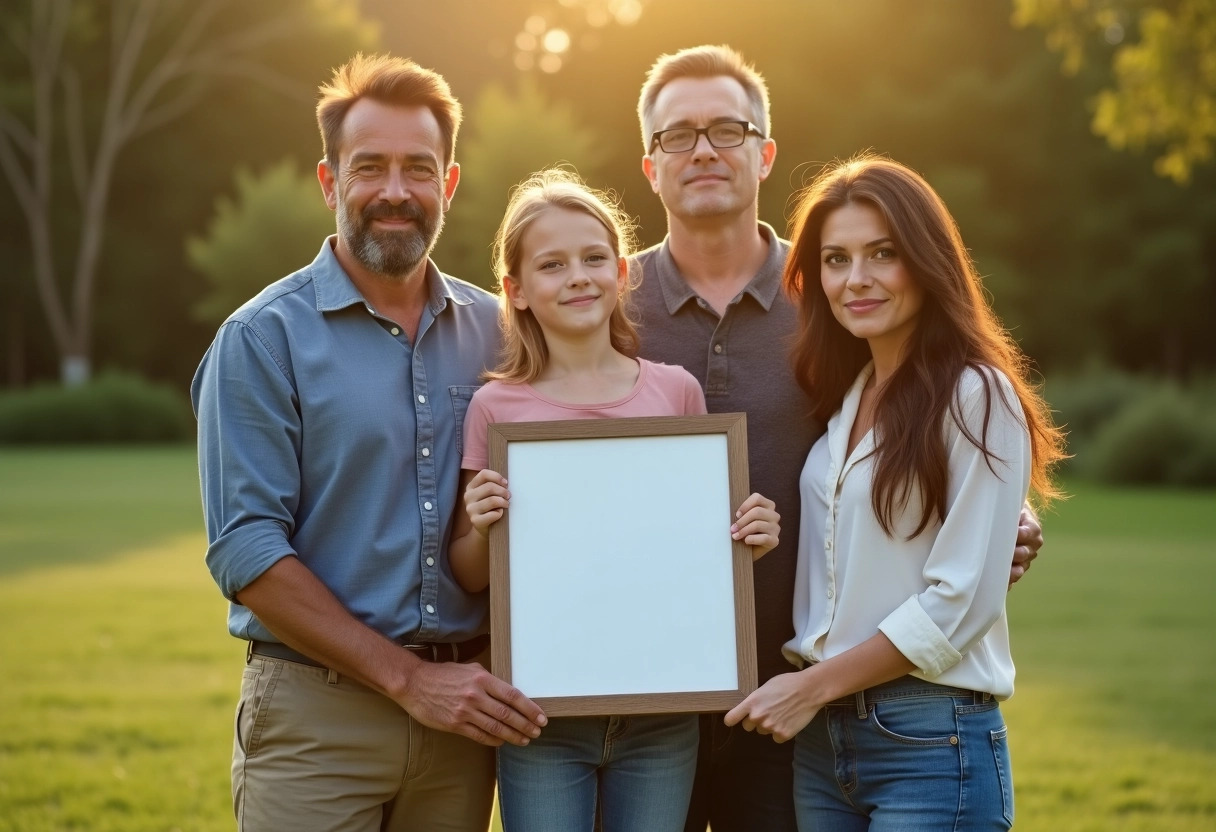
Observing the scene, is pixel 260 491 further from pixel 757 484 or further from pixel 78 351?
pixel 78 351

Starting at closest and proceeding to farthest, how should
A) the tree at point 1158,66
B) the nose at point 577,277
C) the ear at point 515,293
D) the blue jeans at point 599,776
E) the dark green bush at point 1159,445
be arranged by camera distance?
the blue jeans at point 599,776 < the nose at point 577,277 < the ear at point 515,293 < the tree at point 1158,66 < the dark green bush at point 1159,445

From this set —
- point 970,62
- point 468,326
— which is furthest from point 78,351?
point 468,326

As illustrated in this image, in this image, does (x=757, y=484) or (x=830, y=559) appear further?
(x=757, y=484)

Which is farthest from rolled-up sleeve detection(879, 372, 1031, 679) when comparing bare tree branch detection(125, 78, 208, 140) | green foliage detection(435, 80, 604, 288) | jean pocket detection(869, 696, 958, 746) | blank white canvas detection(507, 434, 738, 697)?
bare tree branch detection(125, 78, 208, 140)

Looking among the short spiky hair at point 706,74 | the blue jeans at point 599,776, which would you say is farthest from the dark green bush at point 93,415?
the blue jeans at point 599,776

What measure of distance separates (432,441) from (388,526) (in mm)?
292

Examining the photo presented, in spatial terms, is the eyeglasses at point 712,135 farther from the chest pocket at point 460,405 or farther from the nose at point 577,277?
the chest pocket at point 460,405

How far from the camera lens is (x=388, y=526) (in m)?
3.90

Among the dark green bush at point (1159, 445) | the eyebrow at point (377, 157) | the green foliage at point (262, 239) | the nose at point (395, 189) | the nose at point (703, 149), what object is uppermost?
the green foliage at point (262, 239)

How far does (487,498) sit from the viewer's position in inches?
139

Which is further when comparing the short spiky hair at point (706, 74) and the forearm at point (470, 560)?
the short spiky hair at point (706, 74)

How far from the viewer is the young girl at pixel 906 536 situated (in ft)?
11.4

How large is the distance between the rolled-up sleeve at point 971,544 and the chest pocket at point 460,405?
54.8 inches

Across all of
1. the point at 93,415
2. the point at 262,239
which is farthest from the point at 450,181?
the point at 262,239
